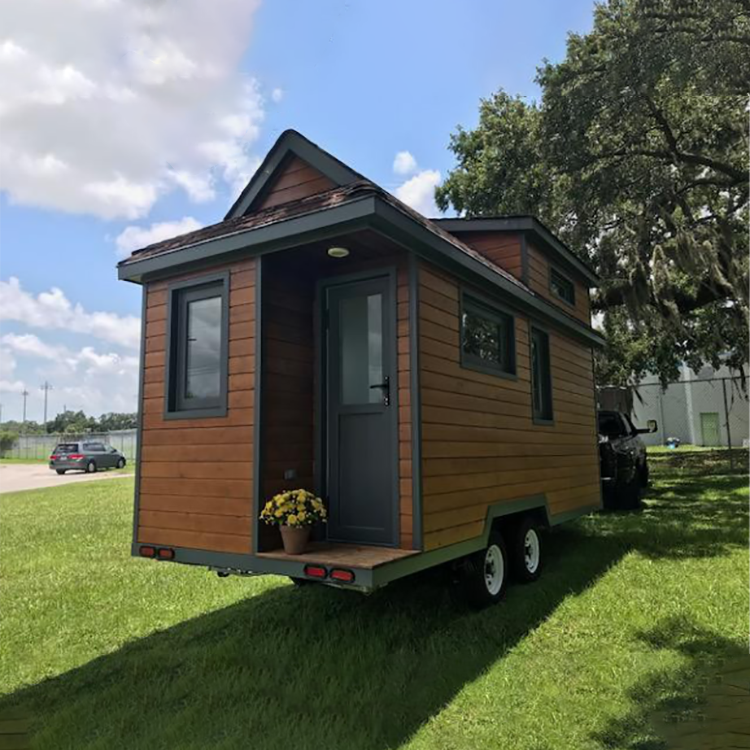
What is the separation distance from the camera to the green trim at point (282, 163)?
192 inches

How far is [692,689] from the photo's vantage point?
344 cm

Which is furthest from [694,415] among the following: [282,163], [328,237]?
[328,237]

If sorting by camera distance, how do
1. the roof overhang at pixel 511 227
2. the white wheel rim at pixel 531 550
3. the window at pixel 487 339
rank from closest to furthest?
1. the window at pixel 487 339
2. the white wheel rim at pixel 531 550
3. the roof overhang at pixel 511 227

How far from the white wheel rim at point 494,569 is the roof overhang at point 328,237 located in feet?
7.66

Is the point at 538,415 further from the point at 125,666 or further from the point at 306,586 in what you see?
the point at 125,666

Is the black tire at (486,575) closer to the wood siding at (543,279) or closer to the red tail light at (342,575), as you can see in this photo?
the red tail light at (342,575)

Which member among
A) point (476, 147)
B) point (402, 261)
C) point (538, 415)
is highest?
point (476, 147)

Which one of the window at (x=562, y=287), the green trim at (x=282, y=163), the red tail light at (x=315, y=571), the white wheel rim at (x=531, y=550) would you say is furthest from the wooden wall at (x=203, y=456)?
the window at (x=562, y=287)

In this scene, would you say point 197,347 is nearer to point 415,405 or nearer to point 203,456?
point 203,456

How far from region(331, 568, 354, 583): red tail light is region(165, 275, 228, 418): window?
159 cm

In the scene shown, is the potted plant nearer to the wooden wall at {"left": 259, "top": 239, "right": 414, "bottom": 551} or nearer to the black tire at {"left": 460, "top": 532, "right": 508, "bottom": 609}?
the wooden wall at {"left": 259, "top": 239, "right": 414, "bottom": 551}

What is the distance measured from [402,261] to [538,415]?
294 centimetres

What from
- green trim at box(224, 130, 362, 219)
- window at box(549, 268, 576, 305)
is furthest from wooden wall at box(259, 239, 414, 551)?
window at box(549, 268, 576, 305)

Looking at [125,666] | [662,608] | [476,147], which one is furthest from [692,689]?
[476,147]
